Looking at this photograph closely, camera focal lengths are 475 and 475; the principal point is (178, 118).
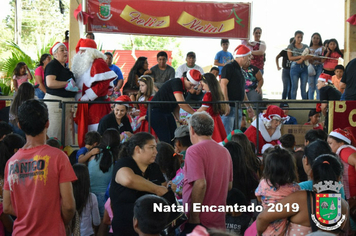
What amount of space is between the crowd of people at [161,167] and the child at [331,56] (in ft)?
9.44

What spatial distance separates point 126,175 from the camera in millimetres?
3803

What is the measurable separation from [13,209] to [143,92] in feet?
15.6

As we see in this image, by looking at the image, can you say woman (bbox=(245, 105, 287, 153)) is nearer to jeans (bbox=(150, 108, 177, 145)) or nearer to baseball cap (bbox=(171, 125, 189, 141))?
jeans (bbox=(150, 108, 177, 145))

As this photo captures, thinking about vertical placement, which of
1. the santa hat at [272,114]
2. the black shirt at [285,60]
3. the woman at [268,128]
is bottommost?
the woman at [268,128]

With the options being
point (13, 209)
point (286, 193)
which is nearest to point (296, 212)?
point (286, 193)

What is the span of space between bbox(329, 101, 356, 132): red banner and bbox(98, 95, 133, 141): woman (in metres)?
2.97

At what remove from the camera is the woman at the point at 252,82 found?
1009 cm

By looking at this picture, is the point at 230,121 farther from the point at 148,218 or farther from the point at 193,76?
the point at 148,218

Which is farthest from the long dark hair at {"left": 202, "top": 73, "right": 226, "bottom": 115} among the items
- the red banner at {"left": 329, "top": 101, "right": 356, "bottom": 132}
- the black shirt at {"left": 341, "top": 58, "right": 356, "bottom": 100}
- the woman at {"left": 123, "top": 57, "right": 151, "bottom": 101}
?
the woman at {"left": 123, "top": 57, "right": 151, "bottom": 101}

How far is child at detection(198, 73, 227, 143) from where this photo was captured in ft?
22.7

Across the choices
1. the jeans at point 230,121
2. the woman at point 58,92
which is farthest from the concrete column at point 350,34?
the woman at point 58,92

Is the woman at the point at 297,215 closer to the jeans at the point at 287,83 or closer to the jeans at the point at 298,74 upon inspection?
the jeans at the point at 298,74

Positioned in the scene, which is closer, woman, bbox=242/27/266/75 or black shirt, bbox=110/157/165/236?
black shirt, bbox=110/157/165/236

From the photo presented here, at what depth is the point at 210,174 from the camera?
4.36 metres
